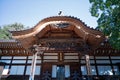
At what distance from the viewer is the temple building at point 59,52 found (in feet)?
33.2

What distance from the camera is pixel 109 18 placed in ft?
28.4

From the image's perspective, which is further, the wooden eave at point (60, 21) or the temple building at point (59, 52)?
the temple building at point (59, 52)

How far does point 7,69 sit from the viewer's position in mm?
11742

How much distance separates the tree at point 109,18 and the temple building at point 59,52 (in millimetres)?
1097

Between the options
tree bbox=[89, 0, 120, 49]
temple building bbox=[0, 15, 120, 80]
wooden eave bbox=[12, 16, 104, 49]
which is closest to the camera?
tree bbox=[89, 0, 120, 49]

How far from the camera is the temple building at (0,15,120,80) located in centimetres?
1012

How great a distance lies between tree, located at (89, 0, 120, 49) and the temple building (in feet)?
3.60

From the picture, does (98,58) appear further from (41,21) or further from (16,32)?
(16,32)

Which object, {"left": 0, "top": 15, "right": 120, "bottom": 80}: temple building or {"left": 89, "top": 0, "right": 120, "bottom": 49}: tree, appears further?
{"left": 0, "top": 15, "right": 120, "bottom": 80}: temple building

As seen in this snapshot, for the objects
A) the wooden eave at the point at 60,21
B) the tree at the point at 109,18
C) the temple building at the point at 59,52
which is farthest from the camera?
the temple building at the point at 59,52

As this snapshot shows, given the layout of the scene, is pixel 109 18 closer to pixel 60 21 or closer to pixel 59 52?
pixel 60 21

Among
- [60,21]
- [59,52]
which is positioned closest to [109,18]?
[60,21]

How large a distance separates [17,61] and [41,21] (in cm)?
431

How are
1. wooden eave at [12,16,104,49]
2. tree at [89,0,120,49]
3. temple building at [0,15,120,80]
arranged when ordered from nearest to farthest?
1. tree at [89,0,120,49]
2. wooden eave at [12,16,104,49]
3. temple building at [0,15,120,80]
